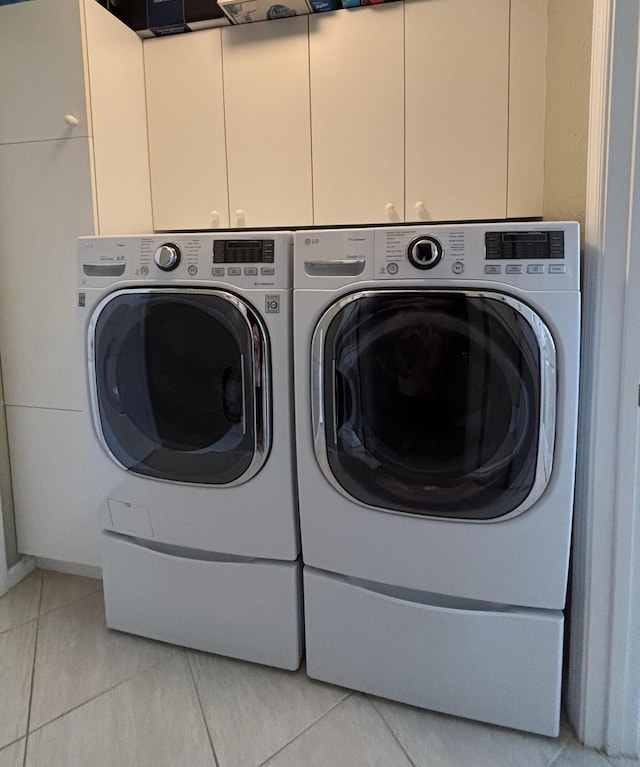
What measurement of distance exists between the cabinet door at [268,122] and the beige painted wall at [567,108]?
2.39 feet

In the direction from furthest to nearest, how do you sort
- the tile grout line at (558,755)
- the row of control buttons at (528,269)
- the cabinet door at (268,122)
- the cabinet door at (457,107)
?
the cabinet door at (268,122) < the cabinet door at (457,107) < the tile grout line at (558,755) < the row of control buttons at (528,269)

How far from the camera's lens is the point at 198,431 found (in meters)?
1.45

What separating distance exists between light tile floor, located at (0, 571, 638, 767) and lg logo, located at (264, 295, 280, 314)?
0.97 metres

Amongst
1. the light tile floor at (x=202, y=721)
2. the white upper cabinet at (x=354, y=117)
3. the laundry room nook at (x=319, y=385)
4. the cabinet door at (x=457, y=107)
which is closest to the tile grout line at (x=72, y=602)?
the laundry room nook at (x=319, y=385)

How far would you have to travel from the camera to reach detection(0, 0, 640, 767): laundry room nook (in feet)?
3.90

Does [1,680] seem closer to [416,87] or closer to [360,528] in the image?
[360,528]

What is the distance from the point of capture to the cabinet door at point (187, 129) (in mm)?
1890

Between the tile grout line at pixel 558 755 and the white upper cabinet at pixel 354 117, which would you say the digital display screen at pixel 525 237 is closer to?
the white upper cabinet at pixel 354 117

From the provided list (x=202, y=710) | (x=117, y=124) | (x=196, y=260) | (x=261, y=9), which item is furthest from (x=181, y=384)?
(x=261, y=9)

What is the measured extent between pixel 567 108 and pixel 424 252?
579mm

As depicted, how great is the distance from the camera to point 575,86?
1.30 m

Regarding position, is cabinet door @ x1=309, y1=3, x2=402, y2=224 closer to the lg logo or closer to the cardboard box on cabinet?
the cardboard box on cabinet

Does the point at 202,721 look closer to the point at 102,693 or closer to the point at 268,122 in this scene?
the point at 102,693

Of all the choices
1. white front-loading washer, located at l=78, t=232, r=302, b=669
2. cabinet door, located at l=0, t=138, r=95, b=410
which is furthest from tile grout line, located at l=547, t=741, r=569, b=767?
cabinet door, located at l=0, t=138, r=95, b=410
